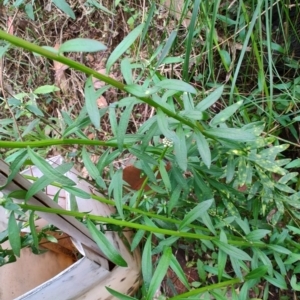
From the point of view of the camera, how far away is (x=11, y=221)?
91 centimetres

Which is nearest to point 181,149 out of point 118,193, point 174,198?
point 118,193

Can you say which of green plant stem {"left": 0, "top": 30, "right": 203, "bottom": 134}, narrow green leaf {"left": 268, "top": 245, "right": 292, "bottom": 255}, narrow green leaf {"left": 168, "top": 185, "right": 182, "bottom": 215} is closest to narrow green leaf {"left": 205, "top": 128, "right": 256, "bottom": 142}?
green plant stem {"left": 0, "top": 30, "right": 203, "bottom": 134}

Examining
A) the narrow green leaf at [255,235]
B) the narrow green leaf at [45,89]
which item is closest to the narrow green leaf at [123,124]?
the narrow green leaf at [255,235]

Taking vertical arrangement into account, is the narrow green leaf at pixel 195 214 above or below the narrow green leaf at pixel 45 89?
below

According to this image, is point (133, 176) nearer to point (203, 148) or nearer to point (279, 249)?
point (279, 249)

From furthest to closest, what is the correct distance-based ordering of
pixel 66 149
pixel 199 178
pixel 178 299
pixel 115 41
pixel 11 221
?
pixel 115 41 → pixel 66 149 → pixel 199 178 → pixel 178 299 → pixel 11 221

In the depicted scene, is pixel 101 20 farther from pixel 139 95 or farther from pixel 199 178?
pixel 139 95

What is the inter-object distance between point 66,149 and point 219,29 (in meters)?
0.87

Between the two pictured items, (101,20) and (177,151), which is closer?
(177,151)

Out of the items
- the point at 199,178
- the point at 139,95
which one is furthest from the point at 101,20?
the point at 139,95

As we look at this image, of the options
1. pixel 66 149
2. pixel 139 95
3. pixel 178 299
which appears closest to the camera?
pixel 139 95

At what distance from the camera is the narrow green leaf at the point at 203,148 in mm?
934

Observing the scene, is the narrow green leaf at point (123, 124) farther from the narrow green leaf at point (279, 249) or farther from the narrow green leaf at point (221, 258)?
the narrow green leaf at point (279, 249)

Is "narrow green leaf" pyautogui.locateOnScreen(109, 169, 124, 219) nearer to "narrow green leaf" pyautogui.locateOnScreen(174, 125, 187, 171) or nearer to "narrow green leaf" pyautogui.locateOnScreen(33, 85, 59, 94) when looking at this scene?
"narrow green leaf" pyautogui.locateOnScreen(174, 125, 187, 171)
